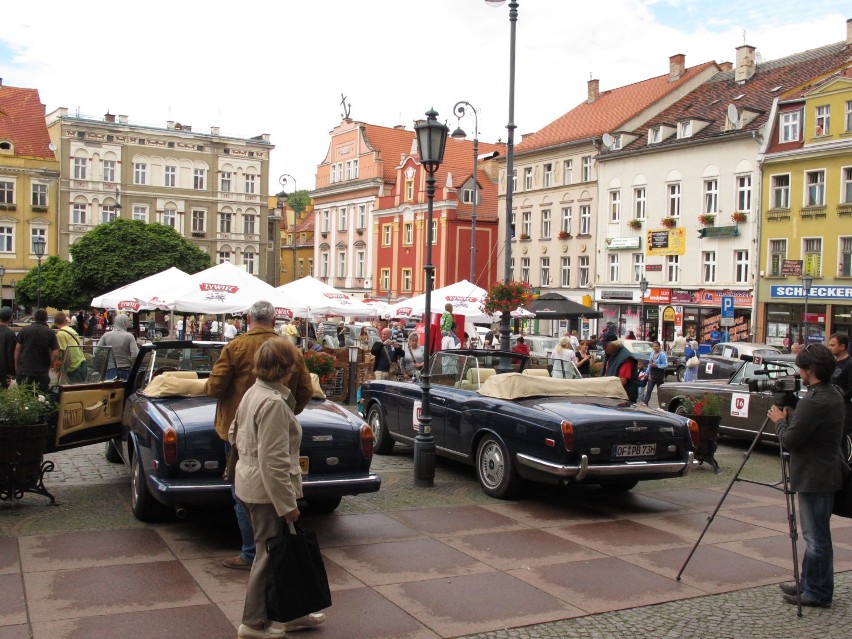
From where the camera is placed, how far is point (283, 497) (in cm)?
495

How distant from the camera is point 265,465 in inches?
196

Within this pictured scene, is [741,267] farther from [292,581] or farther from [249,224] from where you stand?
[249,224]

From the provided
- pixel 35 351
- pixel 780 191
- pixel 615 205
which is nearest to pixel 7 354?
pixel 35 351

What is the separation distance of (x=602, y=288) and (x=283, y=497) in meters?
44.8

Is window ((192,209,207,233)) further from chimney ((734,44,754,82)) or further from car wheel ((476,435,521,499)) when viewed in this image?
car wheel ((476,435,521,499))

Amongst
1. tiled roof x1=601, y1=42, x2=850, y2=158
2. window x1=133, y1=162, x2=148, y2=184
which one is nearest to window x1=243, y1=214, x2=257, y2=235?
window x1=133, y1=162, x2=148, y2=184

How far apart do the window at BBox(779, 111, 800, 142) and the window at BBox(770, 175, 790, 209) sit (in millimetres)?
1668

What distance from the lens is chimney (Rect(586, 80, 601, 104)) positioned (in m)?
55.9

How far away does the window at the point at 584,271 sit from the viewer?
165 feet

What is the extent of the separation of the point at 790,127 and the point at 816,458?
37.3m

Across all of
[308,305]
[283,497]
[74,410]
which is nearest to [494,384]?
[74,410]

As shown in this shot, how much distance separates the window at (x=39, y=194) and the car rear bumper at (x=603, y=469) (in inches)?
2668

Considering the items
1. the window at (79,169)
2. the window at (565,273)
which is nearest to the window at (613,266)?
the window at (565,273)

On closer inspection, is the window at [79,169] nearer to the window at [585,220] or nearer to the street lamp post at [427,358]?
the window at [585,220]
